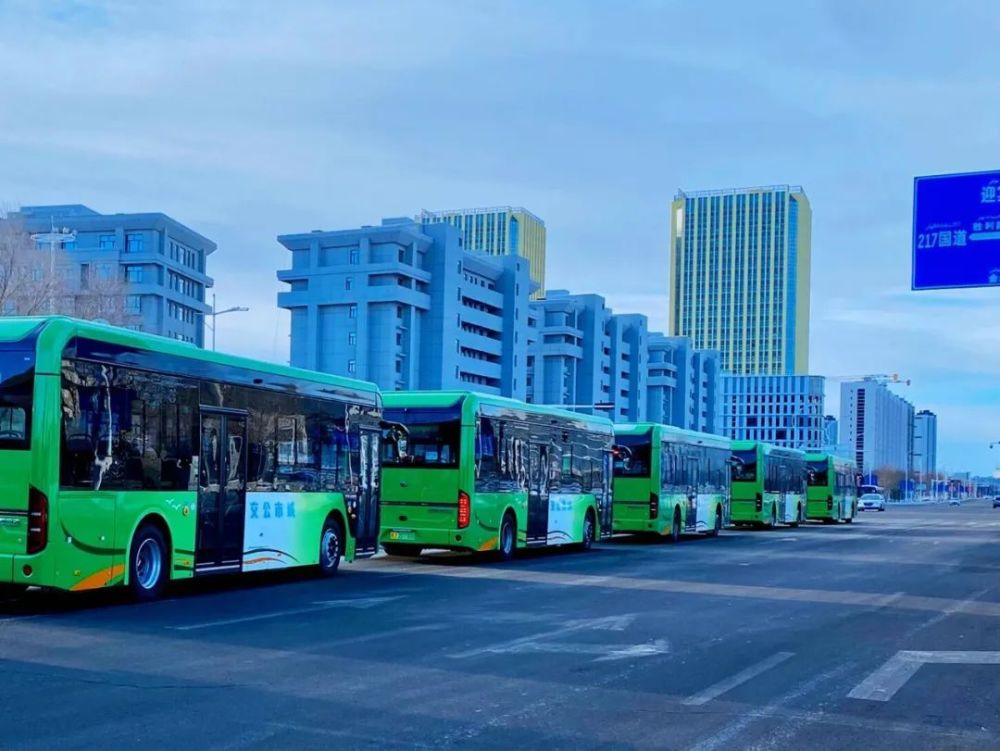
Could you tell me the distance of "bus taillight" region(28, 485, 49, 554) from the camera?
1254 centimetres

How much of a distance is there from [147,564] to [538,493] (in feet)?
38.8

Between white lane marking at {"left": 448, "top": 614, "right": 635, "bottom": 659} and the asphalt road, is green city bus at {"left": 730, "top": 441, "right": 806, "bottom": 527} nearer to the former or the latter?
the asphalt road

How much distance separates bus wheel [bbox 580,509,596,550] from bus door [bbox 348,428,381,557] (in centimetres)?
839

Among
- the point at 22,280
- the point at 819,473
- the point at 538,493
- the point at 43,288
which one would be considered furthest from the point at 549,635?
the point at 819,473

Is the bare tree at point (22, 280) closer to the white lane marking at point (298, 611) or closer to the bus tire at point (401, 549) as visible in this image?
the bus tire at point (401, 549)

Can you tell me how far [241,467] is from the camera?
16438 millimetres

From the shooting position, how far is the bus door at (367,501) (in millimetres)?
19875

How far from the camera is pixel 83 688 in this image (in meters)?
8.70

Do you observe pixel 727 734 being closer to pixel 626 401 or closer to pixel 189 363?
pixel 189 363

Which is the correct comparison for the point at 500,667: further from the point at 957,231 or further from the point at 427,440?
the point at 957,231

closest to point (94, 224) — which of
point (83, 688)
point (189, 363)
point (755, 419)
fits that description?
point (189, 363)

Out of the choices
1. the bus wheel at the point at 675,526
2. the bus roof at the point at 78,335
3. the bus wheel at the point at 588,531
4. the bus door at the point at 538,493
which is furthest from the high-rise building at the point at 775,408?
the bus roof at the point at 78,335

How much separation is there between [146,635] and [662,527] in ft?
73.0

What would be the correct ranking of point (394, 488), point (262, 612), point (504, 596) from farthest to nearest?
1. point (394, 488)
2. point (504, 596)
3. point (262, 612)
